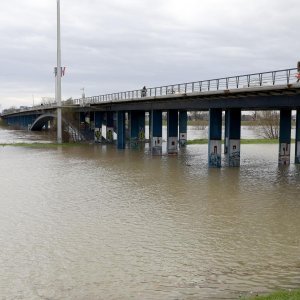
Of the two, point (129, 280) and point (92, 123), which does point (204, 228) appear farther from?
point (92, 123)

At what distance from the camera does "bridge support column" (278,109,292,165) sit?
41656 millimetres

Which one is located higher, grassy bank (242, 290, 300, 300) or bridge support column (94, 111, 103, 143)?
bridge support column (94, 111, 103, 143)

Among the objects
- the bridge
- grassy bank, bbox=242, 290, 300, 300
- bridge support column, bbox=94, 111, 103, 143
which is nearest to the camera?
grassy bank, bbox=242, 290, 300, 300

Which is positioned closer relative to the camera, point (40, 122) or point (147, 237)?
point (147, 237)

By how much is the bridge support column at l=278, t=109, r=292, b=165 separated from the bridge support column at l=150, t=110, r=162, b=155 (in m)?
14.8

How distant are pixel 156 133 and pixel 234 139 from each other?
14.0 m

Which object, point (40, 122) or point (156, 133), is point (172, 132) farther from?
point (40, 122)

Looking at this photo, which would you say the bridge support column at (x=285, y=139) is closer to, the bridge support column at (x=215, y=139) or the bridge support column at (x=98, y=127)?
the bridge support column at (x=215, y=139)

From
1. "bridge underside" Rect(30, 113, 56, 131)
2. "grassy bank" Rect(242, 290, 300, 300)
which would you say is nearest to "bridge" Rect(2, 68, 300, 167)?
"grassy bank" Rect(242, 290, 300, 300)

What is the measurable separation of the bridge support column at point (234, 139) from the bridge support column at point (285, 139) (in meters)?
4.39

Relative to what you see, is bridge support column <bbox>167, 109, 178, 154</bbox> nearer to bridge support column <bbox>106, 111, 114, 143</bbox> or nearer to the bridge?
the bridge

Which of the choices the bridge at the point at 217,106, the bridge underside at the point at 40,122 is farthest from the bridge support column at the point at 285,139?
the bridge underside at the point at 40,122

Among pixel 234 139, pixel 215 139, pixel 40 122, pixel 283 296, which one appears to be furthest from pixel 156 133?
pixel 40 122

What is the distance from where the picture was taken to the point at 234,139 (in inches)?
1604
